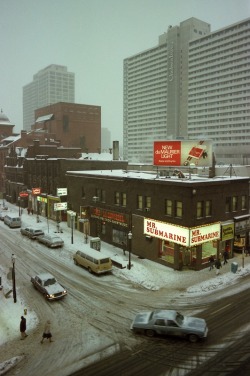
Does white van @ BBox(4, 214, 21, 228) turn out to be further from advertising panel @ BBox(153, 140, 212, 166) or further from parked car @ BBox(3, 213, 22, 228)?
advertising panel @ BBox(153, 140, 212, 166)

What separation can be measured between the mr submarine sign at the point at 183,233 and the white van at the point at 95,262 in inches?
253

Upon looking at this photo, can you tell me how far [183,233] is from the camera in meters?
33.2

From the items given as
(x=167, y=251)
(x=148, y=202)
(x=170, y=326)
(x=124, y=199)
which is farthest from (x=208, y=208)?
(x=170, y=326)

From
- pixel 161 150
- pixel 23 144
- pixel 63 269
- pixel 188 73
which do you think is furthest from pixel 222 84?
pixel 63 269

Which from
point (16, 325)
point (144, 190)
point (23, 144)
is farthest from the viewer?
point (23, 144)

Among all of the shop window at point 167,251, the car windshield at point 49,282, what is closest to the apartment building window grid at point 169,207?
the shop window at point 167,251

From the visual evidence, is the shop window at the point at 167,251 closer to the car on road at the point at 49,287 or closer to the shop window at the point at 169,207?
the shop window at the point at 169,207

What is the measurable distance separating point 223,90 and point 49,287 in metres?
165

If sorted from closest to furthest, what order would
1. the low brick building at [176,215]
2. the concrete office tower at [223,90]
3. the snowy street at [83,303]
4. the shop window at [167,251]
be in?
the snowy street at [83,303] < the low brick building at [176,215] < the shop window at [167,251] < the concrete office tower at [223,90]

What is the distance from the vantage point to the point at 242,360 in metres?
18.7

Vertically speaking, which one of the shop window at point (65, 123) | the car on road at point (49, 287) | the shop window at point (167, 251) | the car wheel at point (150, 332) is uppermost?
the shop window at point (65, 123)

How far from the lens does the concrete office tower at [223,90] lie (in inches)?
6383

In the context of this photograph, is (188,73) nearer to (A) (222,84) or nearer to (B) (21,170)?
(A) (222,84)

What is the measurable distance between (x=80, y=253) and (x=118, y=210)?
360 inches
